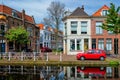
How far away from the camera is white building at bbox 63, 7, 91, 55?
208ft

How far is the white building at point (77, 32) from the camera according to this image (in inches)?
2493

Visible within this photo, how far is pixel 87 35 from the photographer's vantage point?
2510 inches

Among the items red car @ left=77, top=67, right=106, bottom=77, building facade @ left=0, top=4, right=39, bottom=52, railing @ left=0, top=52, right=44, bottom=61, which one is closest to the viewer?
red car @ left=77, top=67, right=106, bottom=77

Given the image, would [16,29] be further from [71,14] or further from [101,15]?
[101,15]

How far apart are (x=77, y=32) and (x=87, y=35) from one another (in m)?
2.09

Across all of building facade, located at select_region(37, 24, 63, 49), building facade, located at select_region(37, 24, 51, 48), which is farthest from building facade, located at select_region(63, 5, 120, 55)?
building facade, located at select_region(37, 24, 51, 48)

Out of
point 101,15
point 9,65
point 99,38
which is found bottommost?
point 9,65

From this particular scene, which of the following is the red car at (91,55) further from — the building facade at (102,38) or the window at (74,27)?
the window at (74,27)

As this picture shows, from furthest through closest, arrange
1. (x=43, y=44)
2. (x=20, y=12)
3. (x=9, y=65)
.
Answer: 1. (x=43, y=44)
2. (x=20, y=12)
3. (x=9, y=65)

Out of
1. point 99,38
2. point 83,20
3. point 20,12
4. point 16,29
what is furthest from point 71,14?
point 20,12

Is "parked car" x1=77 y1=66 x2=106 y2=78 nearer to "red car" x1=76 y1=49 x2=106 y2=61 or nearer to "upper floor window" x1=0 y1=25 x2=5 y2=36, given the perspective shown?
"red car" x1=76 y1=49 x2=106 y2=61

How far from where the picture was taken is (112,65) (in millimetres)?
44531

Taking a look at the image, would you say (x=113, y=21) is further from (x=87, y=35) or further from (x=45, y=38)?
(x=45, y=38)

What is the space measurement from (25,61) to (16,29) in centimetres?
1805
